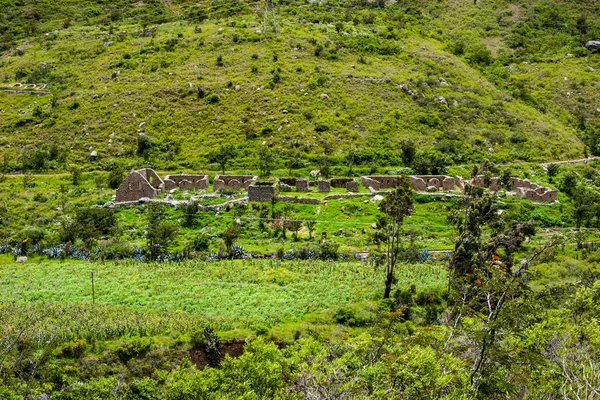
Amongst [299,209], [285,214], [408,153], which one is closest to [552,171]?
[408,153]

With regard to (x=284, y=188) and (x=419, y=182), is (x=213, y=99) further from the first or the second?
(x=419, y=182)

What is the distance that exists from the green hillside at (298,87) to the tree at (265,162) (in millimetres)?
2165

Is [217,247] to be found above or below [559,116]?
below

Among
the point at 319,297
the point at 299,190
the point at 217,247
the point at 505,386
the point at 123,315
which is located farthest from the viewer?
the point at 299,190

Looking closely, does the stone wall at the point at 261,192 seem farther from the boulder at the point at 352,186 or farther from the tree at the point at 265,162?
the tree at the point at 265,162

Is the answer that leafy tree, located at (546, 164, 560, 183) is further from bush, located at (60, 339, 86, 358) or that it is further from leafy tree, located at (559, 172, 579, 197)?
bush, located at (60, 339, 86, 358)

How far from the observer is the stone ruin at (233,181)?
197 ft

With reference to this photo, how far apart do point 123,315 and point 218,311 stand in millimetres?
5341

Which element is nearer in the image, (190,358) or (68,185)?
(190,358)

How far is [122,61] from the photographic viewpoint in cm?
9112

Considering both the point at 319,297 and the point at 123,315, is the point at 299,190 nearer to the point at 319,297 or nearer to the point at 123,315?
the point at 319,297

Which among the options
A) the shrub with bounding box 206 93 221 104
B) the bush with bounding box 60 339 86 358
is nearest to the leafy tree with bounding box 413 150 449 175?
the shrub with bounding box 206 93 221 104

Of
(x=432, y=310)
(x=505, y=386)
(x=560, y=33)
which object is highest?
(x=560, y=33)

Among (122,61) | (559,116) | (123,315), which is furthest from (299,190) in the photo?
(559,116)
